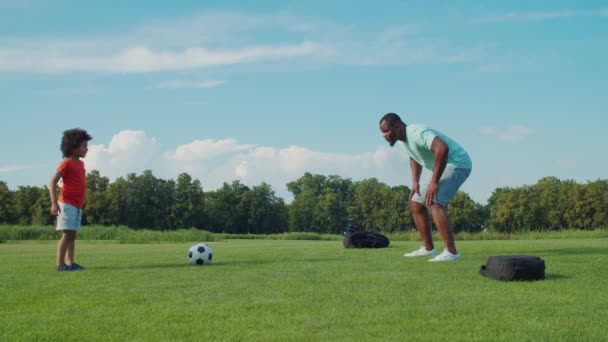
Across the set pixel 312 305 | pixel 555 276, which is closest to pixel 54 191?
pixel 312 305

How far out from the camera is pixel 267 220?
356 ft

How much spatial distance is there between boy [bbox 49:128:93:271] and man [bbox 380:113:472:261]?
437cm

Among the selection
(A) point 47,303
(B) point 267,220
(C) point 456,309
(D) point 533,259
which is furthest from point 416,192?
(B) point 267,220

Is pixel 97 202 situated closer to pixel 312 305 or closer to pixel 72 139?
pixel 72 139

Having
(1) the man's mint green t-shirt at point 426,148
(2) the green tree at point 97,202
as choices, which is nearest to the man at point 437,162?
(1) the man's mint green t-shirt at point 426,148

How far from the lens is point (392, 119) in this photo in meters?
7.98

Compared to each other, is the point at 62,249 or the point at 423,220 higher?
the point at 423,220

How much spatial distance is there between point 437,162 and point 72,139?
5.14 metres

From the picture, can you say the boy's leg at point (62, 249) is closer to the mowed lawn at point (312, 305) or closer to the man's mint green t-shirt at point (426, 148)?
the mowed lawn at point (312, 305)

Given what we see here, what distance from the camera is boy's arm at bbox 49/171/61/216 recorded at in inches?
312

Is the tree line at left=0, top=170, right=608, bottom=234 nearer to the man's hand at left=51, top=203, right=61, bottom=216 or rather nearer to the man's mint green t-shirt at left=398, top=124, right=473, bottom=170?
the man's mint green t-shirt at left=398, top=124, right=473, bottom=170

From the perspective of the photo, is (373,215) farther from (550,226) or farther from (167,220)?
(167,220)

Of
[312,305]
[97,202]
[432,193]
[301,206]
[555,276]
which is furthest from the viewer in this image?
[301,206]

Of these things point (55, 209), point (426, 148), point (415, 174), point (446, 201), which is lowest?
point (55, 209)
